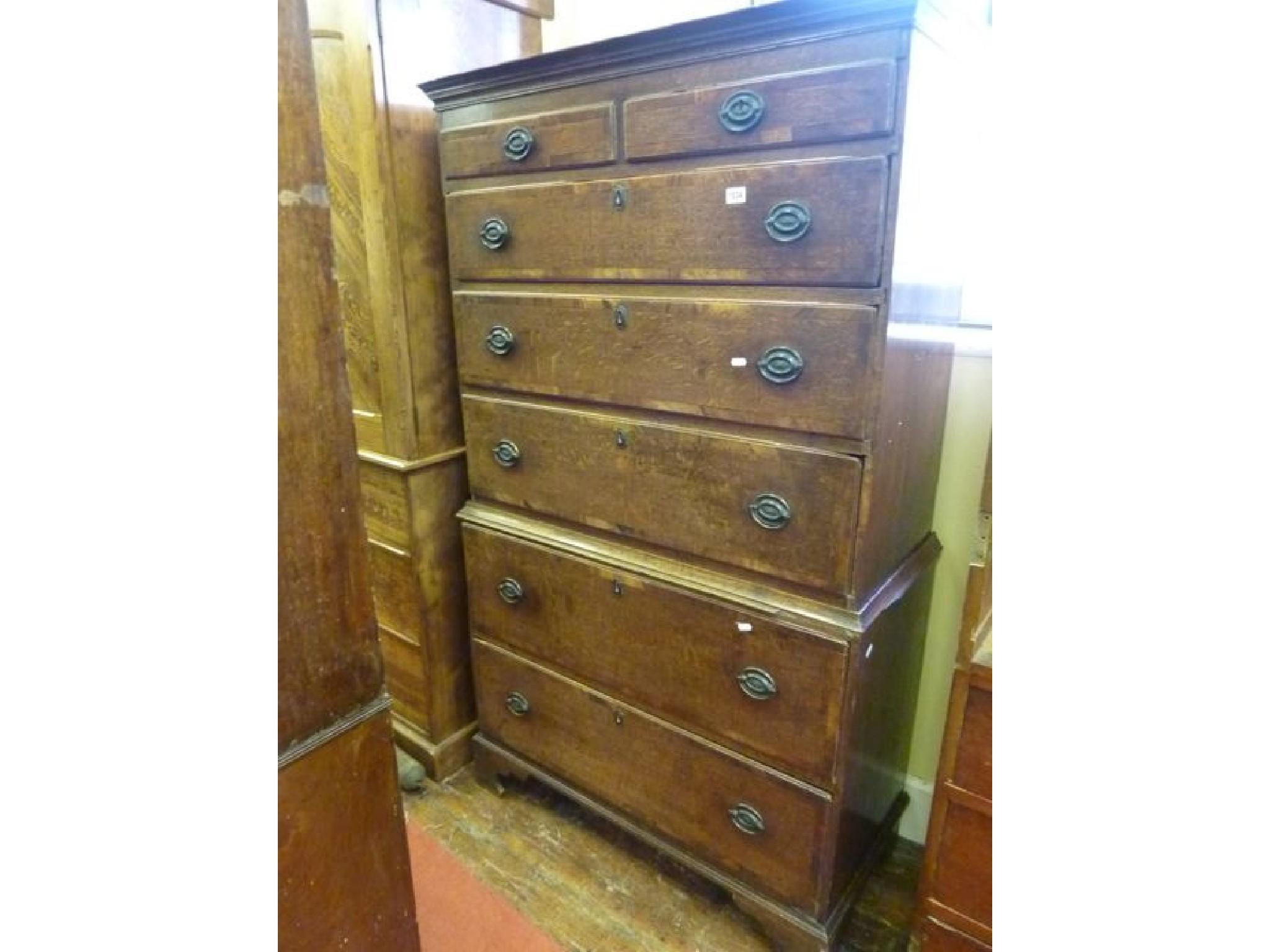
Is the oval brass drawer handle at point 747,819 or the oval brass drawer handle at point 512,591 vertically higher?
the oval brass drawer handle at point 512,591

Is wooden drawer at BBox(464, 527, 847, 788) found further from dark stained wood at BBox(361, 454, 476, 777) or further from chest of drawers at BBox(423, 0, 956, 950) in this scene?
dark stained wood at BBox(361, 454, 476, 777)

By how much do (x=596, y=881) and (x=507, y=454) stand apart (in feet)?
3.06

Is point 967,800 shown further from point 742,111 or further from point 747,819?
point 742,111

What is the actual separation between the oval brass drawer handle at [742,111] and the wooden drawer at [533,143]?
8.3 inches

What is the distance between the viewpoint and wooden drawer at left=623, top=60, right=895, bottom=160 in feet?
3.01

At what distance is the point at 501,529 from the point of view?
1537 mm

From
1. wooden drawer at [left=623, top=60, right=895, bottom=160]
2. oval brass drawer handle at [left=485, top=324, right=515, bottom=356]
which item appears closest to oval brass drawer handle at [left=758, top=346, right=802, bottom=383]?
wooden drawer at [left=623, top=60, right=895, bottom=160]

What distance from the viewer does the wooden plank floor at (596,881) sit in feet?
4.65

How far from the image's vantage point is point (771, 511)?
114 cm

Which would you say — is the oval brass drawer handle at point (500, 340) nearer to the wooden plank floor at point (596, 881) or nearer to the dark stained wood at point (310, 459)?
the dark stained wood at point (310, 459)

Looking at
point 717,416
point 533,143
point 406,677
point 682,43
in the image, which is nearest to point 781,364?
point 717,416

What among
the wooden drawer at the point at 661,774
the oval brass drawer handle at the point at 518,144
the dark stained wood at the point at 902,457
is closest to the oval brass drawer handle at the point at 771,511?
the dark stained wood at the point at 902,457
